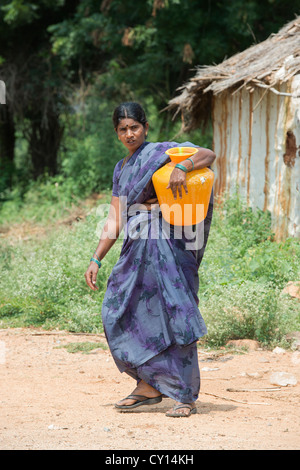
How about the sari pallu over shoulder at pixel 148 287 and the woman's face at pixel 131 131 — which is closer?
the sari pallu over shoulder at pixel 148 287

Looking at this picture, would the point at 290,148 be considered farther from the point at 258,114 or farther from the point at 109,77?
the point at 109,77

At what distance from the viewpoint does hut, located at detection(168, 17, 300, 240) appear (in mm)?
7090

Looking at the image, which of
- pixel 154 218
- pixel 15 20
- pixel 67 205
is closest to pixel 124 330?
pixel 154 218

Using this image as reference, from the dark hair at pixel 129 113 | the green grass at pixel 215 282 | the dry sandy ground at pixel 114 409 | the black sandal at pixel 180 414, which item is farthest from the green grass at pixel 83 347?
the dark hair at pixel 129 113

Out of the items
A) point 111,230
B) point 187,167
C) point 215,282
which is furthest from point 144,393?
point 215,282

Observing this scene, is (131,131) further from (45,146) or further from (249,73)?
(45,146)

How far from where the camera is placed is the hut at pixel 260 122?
7.09 meters

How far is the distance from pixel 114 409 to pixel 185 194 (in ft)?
4.15

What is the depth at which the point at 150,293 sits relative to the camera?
11.5 ft

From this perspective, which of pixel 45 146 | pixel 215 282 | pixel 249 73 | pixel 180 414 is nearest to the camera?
pixel 180 414

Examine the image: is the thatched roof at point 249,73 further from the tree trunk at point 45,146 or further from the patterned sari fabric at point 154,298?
the tree trunk at point 45,146

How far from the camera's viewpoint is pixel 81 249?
680 centimetres

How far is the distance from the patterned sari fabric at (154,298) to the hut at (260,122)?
374 cm

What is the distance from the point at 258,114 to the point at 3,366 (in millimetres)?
4577
